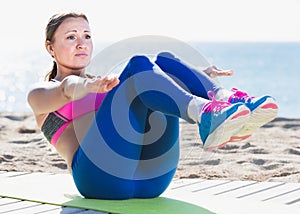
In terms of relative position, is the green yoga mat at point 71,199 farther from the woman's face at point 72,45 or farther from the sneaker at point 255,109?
the woman's face at point 72,45

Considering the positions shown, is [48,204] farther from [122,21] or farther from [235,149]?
[122,21]

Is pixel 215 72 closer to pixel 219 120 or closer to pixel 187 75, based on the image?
pixel 187 75

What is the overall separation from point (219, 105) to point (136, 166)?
57 cm

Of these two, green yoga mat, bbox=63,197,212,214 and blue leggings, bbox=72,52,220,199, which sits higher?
blue leggings, bbox=72,52,220,199

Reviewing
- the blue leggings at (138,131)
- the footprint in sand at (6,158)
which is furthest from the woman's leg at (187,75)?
the footprint in sand at (6,158)

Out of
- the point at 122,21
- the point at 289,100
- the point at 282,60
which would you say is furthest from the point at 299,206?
the point at 282,60

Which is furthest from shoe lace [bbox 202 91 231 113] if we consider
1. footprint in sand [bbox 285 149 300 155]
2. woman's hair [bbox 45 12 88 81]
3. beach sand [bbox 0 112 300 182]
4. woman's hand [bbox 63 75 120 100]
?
footprint in sand [bbox 285 149 300 155]

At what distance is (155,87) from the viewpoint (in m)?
2.28

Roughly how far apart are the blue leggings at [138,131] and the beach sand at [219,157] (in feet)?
2.06

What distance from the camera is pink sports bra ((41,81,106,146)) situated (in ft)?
8.52

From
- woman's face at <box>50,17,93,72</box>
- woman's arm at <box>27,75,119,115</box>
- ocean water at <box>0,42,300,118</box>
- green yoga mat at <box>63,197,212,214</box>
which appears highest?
woman's face at <box>50,17,93,72</box>

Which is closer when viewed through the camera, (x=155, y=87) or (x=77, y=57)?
(x=155, y=87)

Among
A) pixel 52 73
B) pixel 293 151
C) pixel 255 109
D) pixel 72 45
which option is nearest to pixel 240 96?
pixel 255 109

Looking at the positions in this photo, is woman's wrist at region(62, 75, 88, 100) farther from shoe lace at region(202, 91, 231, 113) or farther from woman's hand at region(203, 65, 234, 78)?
woman's hand at region(203, 65, 234, 78)
